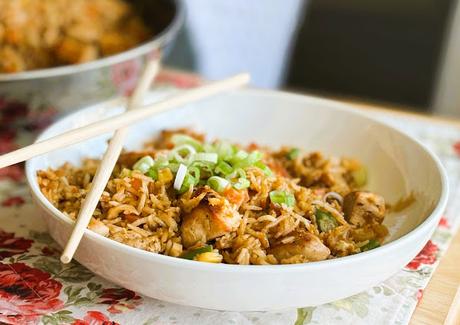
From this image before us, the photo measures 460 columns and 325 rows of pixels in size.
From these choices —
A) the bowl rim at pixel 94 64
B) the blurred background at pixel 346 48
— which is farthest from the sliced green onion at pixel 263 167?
the blurred background at pixel 346 48

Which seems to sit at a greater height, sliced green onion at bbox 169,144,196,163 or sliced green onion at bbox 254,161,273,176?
sliced green onion at bbox 254,161,273,176

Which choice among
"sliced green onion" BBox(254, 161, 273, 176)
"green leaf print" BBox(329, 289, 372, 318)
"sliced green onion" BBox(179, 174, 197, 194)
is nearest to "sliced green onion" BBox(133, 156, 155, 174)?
"sliced green onion" BBox(179, 174, 197, 194)

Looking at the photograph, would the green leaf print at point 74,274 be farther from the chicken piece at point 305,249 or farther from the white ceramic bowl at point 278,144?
the chicken piece at point 305,249

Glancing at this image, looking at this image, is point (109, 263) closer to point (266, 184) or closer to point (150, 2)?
point (266, 184)

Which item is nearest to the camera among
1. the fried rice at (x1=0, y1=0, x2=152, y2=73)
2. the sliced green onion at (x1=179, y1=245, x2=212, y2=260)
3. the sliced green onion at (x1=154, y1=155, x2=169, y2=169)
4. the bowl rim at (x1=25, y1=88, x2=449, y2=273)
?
the bowl rim at (x1=25, y1=88, x2=449, y2=273)

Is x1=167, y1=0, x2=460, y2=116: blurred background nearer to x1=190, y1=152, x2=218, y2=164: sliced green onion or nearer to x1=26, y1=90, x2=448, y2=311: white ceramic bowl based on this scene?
x1=26, y1=90, x2=448, y2=311: white ceramic bowl

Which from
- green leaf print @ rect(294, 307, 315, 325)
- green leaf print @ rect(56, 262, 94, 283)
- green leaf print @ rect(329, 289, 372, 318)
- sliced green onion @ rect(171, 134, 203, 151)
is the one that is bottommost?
green leaf print @ rect(56, 262, 94, 283)

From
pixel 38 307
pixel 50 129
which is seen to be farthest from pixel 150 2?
pixel 38 307
